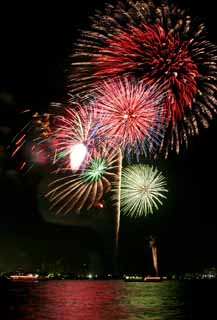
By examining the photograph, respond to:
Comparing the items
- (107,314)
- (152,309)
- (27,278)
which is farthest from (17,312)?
(27,278)

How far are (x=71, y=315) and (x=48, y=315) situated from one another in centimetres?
163

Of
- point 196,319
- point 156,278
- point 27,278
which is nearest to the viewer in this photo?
point 196,319

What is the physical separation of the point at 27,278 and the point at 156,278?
56.3 meters

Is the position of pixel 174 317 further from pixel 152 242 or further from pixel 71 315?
pixel 152 242

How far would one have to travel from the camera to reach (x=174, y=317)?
34.6 metres

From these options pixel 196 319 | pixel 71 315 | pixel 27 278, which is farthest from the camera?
pixel 27 278

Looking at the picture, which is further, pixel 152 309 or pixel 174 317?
pixel 152 309

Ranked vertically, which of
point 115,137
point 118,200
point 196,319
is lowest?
point 196,319

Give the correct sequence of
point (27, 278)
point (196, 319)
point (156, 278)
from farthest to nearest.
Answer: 1. point (27, 278)
2. point (156, 278)
3. point (196, 319)

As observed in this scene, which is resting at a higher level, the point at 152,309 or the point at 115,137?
the point at 115,137

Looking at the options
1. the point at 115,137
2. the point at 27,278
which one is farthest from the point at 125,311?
the point at 27,278

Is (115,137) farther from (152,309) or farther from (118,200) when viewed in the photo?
(152,309)

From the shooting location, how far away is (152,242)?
531ft

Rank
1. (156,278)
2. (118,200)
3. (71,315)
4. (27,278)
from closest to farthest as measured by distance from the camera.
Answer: (71,315), (118,200), (156,278), (27,278)
